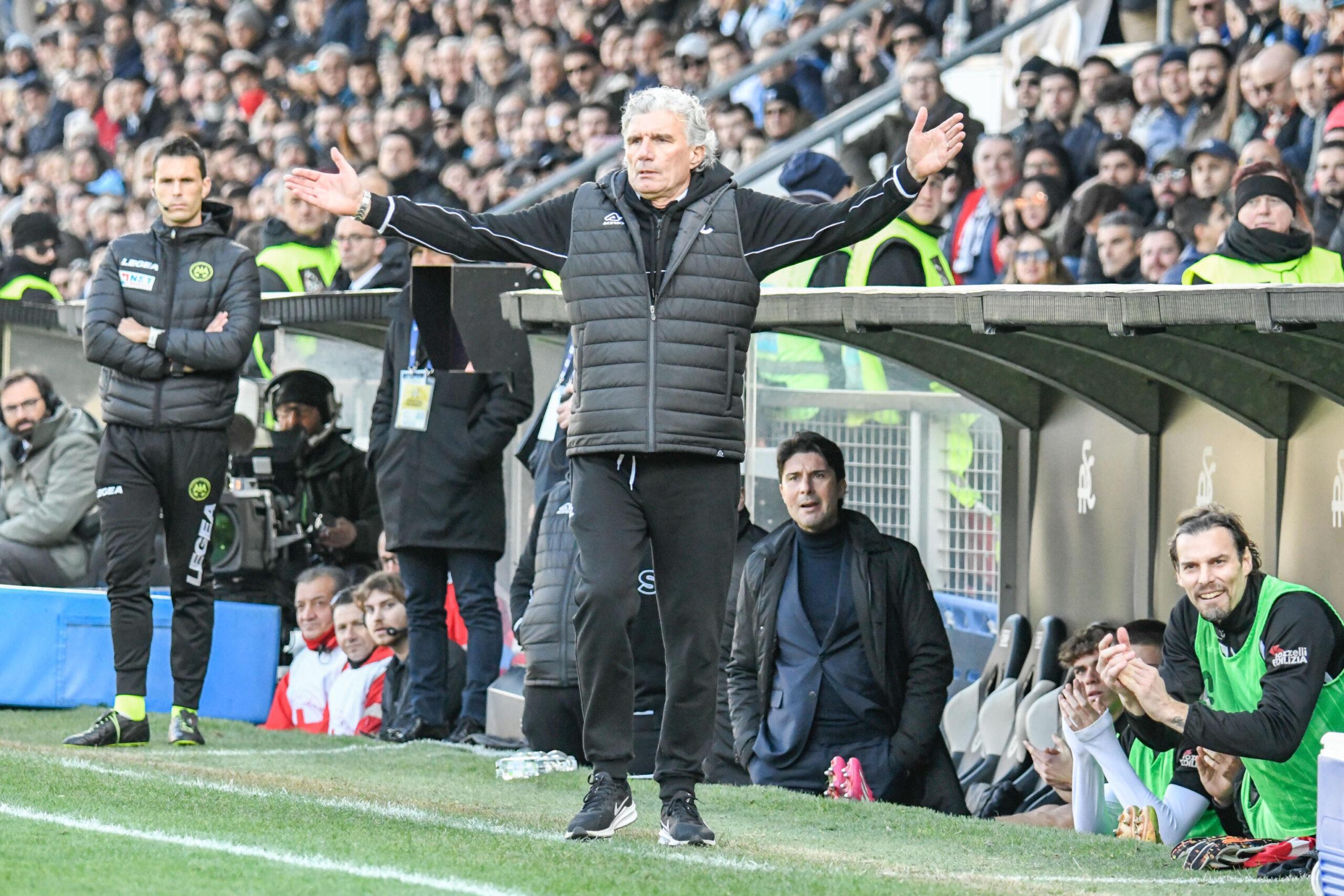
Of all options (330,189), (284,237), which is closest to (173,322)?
(330,189)

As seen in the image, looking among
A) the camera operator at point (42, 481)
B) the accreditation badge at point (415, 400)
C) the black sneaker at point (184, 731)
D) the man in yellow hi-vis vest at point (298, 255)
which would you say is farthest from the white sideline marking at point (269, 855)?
the man in yellow hi-vis vest at point (298, 255)

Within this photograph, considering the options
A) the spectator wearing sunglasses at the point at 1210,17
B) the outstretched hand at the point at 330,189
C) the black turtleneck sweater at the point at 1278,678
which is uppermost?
the spectator wearing sunglasses at the point at 1210,17

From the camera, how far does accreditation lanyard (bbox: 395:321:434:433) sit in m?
8.80

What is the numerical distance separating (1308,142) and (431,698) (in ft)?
15.2

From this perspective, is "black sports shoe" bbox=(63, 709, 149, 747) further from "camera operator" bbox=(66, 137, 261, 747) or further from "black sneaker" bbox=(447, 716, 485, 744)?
"black sneaker" bbox=(447, 716, 485, 744)

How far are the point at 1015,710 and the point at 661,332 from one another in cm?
344

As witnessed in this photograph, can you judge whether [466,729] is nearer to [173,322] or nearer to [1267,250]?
[173,322]

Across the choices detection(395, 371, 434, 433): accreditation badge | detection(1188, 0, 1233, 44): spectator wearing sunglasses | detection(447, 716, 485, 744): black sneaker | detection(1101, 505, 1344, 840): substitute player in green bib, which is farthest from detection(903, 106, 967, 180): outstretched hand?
detection(1188, 0, 1233, 44): spectator wearing sunglasses

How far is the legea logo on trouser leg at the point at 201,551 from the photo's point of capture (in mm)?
7781

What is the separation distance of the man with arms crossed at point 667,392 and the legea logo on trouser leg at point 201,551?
2532mm

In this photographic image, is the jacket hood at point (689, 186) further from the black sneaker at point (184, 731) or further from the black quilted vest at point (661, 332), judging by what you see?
the black sneaker at point (184, 731)

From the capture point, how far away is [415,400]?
29.0 ft

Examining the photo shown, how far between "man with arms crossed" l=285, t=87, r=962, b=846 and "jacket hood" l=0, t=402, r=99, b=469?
193 inches

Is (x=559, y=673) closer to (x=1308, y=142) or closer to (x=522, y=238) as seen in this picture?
(x=522, y=238)
